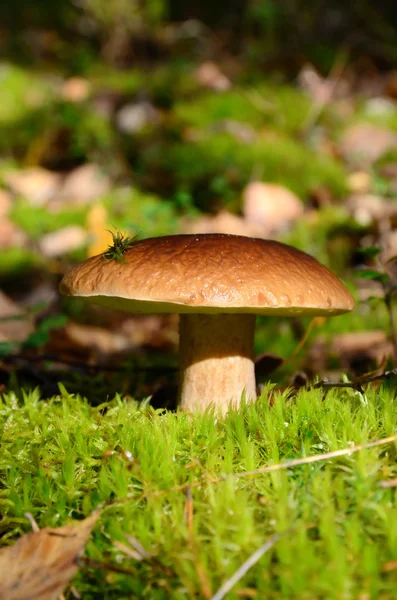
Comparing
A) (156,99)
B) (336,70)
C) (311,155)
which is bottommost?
(311,155)

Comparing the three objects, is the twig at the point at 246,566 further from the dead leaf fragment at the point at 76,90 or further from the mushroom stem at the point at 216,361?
the dead leaf fragment at the point at 76,90

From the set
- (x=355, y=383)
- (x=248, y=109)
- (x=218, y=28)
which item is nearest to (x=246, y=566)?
(x=355, y=383)

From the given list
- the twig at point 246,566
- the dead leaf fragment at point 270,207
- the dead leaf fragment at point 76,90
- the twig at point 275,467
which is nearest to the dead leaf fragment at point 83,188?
the dead leaf fragment at point 76,90

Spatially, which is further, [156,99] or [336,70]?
[336,70]

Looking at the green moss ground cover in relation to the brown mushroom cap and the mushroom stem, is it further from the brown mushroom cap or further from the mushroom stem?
the brown mushroom cap

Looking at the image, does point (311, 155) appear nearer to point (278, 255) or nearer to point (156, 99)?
point (156, 99)

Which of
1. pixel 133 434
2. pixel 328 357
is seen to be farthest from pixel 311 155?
pixel 133 434

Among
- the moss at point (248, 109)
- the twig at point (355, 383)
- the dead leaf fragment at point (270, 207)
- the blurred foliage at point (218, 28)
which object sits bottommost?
the twig at point (355, 383)
